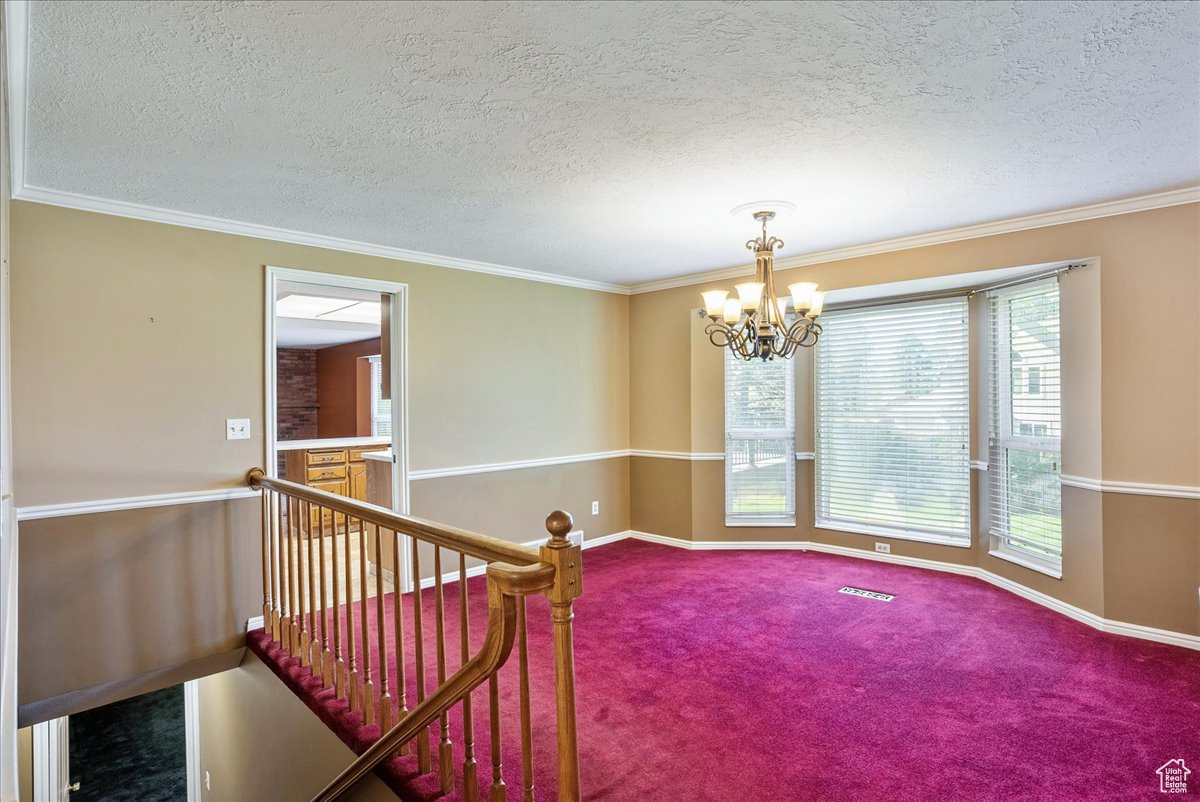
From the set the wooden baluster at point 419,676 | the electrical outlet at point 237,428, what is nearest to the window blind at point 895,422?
the wooden baluster at point 419,676

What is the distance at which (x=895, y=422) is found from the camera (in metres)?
4.68

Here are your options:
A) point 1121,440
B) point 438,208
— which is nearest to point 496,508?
point 438,208

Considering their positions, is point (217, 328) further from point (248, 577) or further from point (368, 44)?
point (368, 44)

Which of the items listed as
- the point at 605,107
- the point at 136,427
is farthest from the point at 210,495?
the point at 605,107

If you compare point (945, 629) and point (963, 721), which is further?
point (945, 629)

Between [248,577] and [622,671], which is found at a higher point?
[248,577]

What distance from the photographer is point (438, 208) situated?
3.25 m

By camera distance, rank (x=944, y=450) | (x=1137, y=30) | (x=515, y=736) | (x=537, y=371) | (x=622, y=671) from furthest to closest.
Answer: (x=537, y=371), (x=944, y=450), (x=622, y=671), (x=515, y=736), (x=1137, y=30)

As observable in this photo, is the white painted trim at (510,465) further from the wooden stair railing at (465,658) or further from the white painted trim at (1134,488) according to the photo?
the white painted trim at (1134,488)

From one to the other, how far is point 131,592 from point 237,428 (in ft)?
3.04

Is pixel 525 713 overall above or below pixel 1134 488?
below

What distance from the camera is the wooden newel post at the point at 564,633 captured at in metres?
1.57

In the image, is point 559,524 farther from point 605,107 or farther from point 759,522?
point 759,522

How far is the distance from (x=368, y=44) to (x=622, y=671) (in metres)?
2.67
